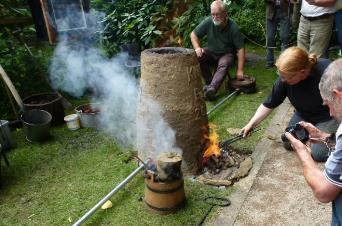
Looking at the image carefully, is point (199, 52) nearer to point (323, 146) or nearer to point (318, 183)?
point (323, 146)

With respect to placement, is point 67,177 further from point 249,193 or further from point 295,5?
point 295,5

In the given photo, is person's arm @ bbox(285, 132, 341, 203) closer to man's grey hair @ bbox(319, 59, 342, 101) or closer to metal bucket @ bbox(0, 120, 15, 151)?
man's grey hair @ bbox(319, 59, 342, 101)

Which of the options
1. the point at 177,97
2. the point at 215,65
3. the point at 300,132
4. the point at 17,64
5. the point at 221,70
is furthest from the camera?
the point at 215,65

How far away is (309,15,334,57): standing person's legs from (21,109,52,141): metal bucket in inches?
181

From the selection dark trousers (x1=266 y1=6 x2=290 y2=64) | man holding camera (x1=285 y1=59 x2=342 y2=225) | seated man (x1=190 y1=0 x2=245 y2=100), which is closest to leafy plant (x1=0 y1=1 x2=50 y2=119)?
seated man (x1=190 y1=0 x2=245 y2=100)

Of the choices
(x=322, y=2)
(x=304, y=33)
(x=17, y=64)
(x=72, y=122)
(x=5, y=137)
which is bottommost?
(x=72, y=122)

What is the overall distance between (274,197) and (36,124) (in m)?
3.68

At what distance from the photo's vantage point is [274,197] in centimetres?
380

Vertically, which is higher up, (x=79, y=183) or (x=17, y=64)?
(x=17, y=64)

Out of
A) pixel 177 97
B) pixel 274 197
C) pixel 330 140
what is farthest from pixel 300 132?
pixel 177 97

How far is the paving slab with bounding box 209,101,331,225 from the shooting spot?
347cm

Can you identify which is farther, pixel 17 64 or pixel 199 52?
pixel 199 52

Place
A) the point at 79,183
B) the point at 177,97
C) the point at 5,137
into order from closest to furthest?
the point at 177,97 → the point at 79,183 → the point at 5,137

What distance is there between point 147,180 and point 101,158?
4.88 ft
